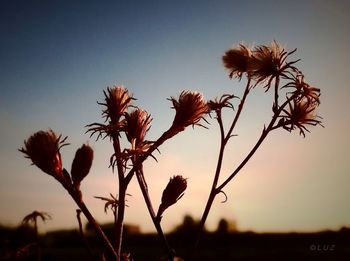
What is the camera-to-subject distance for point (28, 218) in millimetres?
2488

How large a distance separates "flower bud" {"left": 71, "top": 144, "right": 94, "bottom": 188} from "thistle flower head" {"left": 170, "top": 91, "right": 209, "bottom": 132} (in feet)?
1.56

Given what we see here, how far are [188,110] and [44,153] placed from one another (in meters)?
0.80

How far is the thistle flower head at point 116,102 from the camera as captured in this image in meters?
2.19

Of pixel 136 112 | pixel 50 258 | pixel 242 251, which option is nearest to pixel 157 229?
pixel 136 112

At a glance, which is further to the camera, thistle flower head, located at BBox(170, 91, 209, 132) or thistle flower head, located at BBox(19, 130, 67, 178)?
thistle flower head, located at BBox(170, 91, 209, 132)

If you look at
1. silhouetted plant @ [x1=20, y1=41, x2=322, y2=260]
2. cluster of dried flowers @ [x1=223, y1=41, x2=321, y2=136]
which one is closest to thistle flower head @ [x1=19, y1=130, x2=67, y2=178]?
silhouetted plant @ [x1=20, y1=41, x2=322, y2=260]

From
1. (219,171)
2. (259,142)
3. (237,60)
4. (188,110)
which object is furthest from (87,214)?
(237,60)

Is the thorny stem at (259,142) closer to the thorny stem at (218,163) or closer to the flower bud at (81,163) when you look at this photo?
the thorny stem at (218,163)

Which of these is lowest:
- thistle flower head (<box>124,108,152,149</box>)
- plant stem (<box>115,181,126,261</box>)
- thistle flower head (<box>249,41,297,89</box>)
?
plant stem (<box>115,181,126,261</box>)

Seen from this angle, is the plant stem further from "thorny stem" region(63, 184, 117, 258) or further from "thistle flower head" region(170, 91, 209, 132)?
"thistle flower head" region(170, 91, 209, 132)

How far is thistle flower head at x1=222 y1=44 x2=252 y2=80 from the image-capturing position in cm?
310

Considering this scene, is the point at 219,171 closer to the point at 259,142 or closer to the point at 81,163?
the point at 259,142

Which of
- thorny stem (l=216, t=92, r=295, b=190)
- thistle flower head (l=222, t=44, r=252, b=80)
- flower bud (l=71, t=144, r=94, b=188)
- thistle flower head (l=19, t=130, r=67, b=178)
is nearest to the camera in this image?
thistle flower head (l=19, t=130, r=67, b=178)

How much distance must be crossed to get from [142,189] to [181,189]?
252mm
